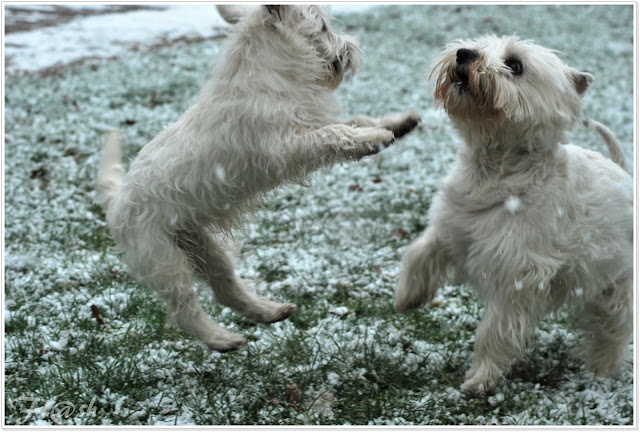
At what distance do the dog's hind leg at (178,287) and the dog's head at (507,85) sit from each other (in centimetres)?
175

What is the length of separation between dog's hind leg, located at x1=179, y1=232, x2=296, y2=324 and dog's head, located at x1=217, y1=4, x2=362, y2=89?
114 cm

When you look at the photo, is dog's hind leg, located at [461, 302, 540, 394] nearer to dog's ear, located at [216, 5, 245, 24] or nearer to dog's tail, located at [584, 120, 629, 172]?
dog's tail, located at [584, 120, 629, 172]

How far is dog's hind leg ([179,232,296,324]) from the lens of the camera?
4.14 metres

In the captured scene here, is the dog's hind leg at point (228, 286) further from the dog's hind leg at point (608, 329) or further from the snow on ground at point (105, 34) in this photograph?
the snow on ground at point (105, 34)

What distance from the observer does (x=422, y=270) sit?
177 inches

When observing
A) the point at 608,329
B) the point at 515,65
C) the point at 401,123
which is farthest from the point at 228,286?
the point at 608,329

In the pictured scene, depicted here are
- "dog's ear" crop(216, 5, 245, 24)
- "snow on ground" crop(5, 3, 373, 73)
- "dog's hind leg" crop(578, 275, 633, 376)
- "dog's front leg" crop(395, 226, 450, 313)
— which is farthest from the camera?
"snow on ground" crop(5, 3, 373, 73)

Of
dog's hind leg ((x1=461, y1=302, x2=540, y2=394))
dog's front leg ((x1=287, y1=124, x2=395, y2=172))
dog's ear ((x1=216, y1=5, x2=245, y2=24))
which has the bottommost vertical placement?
dog's hind leg ((x1=461, y1=302, x2=540, y2=394))

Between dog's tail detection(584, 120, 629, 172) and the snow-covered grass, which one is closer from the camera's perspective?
the snow-covered grass

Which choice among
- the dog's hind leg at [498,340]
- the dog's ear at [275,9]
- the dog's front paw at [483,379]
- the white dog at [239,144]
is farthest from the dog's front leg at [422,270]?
the dog's ear at [275,9]

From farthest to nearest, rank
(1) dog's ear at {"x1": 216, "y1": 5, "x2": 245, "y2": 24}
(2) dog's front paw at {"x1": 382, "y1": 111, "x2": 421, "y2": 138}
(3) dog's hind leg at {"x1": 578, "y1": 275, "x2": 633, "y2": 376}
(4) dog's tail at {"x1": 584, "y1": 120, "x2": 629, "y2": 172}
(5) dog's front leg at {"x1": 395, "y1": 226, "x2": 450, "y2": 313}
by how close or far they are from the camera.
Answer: (4) dog's tail at {"x1": 584, "y1": 120, "x2": 629, "y2": 172} < (5) dog's front leg at {"x1": 395, "y1": 226, "x2": 450, "y2": 313} < (3) dog's hind leg at {"x1": 578, "y1": 275, "x2": 633, "y2": 376} < (1) dog's ear at {"x1": 216, "y1": 5, "x2": 245, "y2": 24} < (2) dog's front paw at {"x1": 382, "y1": 111, "x2": 421, "y2": 138}

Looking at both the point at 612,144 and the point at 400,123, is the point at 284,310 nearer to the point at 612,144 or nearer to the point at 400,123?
the point at 400,123

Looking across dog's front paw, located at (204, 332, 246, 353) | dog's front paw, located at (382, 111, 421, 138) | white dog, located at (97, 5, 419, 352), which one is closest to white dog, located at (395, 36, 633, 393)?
dog's front paw, located at (382, 111, 421, 138)

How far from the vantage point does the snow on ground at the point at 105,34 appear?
36.8 feet
